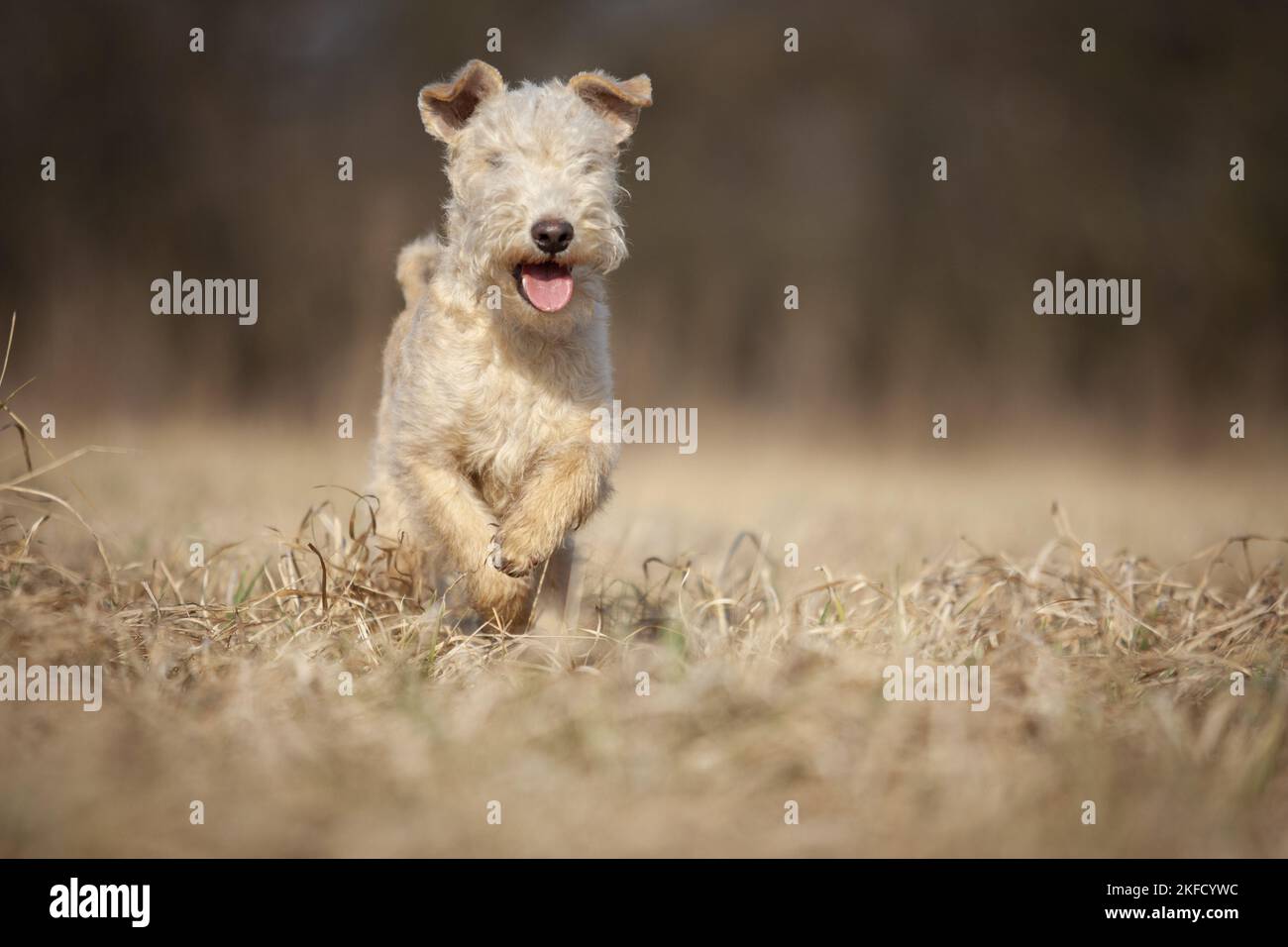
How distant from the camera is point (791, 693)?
2832mm

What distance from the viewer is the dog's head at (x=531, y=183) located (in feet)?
12.0

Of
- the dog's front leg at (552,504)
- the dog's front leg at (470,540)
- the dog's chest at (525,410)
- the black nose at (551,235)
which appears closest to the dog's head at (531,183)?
the black nose at (551,235)

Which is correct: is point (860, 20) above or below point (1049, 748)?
above

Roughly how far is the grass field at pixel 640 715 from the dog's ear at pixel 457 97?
5.40 feet

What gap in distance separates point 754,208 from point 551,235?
10.8 meters

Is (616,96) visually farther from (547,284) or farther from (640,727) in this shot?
(640,727)

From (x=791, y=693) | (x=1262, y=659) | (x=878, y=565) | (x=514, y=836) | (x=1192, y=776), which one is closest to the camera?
(x=514, y=836)

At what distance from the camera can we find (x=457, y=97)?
420 centimetres

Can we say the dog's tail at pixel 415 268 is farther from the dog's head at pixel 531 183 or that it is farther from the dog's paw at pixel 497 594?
the dog's paw at pixel 497 594

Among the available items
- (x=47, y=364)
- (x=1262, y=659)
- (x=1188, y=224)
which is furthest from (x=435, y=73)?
(x=1262, y=659)

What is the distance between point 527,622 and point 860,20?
12.2 m

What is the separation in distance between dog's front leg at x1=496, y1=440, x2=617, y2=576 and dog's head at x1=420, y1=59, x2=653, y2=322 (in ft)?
1.80

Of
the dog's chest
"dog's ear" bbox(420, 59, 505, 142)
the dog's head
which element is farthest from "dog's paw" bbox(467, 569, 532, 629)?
"dog's ear" bbox(420, 59, 505, 142)

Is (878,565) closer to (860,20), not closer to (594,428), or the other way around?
(594,428)
